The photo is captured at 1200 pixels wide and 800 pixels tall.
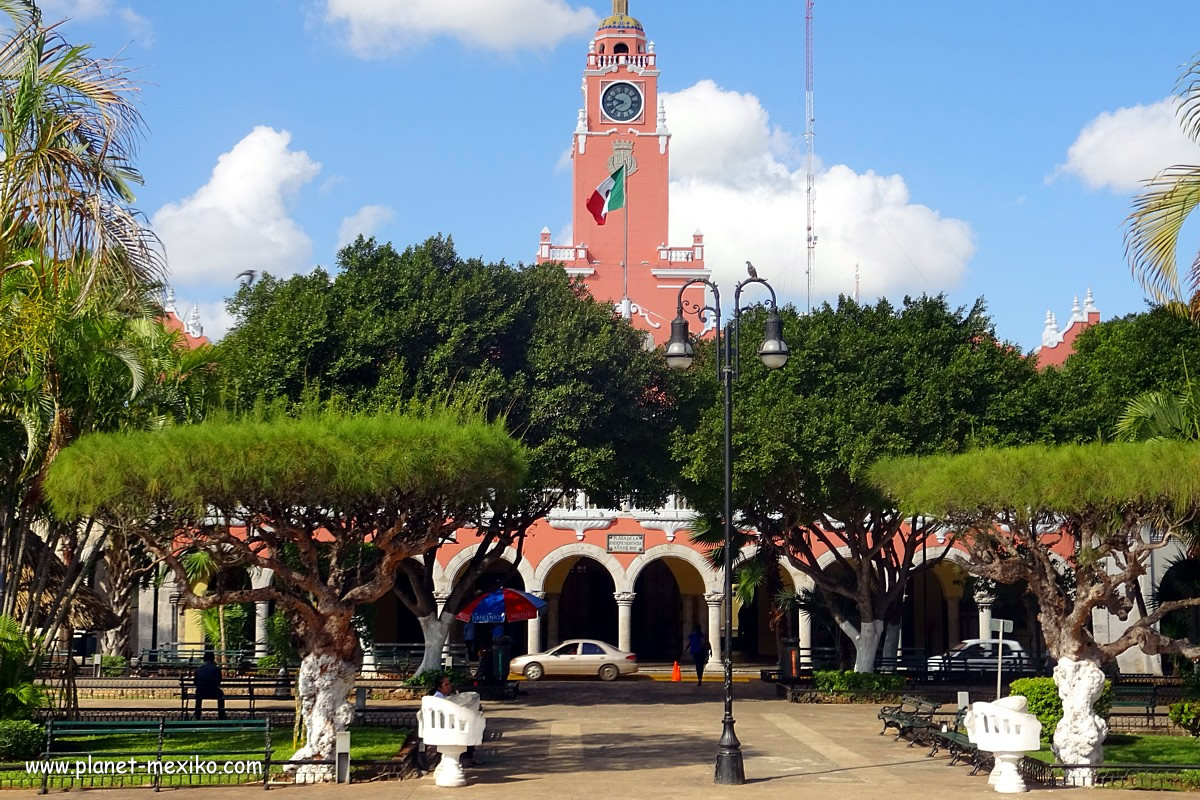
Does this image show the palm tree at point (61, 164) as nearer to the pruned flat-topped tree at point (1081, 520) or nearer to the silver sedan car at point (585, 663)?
the pruned flat-topped tree at point (1081, 520)

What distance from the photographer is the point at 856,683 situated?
89.6 feet

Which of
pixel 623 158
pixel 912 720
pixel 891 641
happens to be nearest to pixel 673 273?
pixel 623 158

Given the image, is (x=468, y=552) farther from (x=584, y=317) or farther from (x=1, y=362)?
(x=1, y=362)

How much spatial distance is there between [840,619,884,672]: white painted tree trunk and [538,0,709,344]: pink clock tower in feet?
78.4

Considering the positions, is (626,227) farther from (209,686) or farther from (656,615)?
(209,686)

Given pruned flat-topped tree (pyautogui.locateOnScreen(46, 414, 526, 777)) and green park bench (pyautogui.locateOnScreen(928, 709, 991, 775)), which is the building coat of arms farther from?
pruned flat-topped tree (pyautogui.locateOnScreen(46, 414, 526, 777))

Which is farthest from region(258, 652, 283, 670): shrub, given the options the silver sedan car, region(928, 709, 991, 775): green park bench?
region(928, 709, 991, 775): green park bench

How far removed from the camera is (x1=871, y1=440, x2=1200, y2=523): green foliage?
16500 mm

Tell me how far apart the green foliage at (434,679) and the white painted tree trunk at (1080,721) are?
11590 millimetres

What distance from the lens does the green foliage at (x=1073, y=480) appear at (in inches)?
650

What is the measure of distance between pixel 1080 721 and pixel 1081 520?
304 cm

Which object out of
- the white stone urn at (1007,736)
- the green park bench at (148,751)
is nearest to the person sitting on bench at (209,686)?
the green park bench at (148,751)

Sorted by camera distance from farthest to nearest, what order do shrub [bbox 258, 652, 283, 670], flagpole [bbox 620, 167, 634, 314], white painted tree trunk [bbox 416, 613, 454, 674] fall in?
flagpole [bbox 620, 167, 634, 314] → shrub [bbox 258, 652, 283, 670] → white painted tree trunk [bbox 416, 613, 454, 674]

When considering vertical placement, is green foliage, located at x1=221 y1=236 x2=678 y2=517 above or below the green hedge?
above
